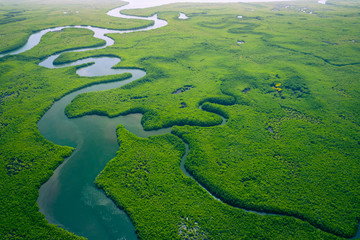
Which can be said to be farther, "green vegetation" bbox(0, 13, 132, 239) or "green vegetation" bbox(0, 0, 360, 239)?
"green vegetation" bbox(0, 0, 360, 239)

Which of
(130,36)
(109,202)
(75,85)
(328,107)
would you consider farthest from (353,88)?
(130,36)

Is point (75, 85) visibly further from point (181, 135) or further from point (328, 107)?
point (328, 107)

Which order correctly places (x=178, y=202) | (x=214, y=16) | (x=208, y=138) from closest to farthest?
(x=178, y=202) < (x=208, y=138) < (x=214, y=16)

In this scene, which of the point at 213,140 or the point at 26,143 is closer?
the point at 26,143

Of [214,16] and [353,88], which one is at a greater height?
[214,16]

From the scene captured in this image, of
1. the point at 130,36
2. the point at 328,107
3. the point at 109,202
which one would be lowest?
the point at 109,202

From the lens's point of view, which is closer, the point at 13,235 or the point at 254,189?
the point at 13,235

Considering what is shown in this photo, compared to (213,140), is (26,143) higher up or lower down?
higher up

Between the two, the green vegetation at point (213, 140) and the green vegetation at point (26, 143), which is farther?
the green vegetation at point (213, 140)
